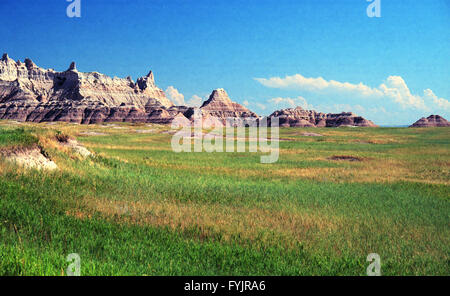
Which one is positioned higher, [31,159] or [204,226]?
[31,159]

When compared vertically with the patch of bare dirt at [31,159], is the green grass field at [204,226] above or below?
below

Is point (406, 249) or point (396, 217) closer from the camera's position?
point (406, 249)

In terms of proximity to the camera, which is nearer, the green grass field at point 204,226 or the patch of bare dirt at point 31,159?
the green grass field at point 204,226

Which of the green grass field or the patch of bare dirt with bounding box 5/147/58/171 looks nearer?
the green grass field

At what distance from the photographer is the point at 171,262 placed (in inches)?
Result: 248

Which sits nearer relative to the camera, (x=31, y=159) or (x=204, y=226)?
(x=204, y=226)

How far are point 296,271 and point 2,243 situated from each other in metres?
6.57

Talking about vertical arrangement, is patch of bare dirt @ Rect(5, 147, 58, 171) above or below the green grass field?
above
